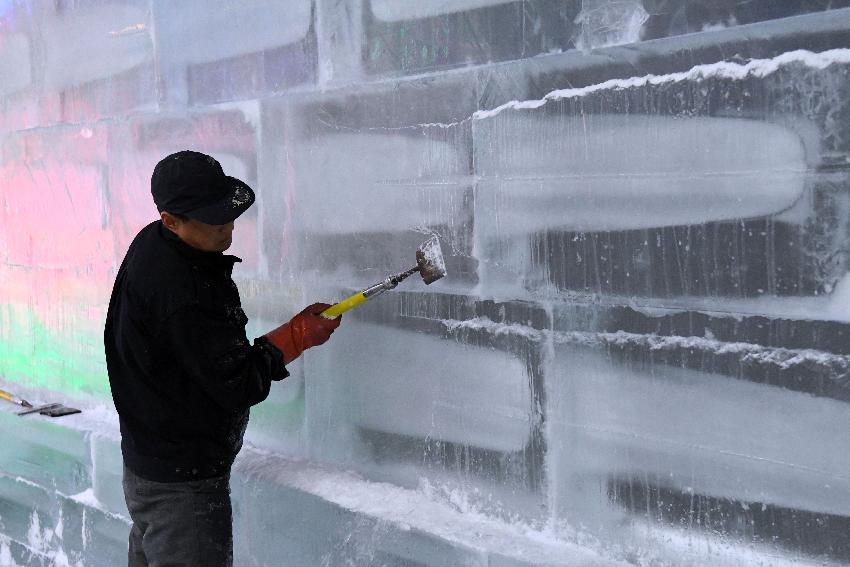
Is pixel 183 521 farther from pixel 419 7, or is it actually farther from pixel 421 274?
pixel 419 7

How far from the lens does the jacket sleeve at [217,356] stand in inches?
78.8

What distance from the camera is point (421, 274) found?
7.41ft

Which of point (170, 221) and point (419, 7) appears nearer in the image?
point (170, 221)

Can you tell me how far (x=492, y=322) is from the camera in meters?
2.25

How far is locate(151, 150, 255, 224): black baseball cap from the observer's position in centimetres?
202

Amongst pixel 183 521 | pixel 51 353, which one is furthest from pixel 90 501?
pixel 183 521

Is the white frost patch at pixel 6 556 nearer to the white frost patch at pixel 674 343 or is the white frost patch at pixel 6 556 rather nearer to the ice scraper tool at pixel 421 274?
the ice scraper tool at pixel 421 274

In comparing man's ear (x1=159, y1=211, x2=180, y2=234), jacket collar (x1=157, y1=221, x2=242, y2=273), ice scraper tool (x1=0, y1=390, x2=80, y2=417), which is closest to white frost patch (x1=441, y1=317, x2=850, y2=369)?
jacket collar (x1=157, y1=221, x2=242, y2=273)

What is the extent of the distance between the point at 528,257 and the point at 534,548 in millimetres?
844

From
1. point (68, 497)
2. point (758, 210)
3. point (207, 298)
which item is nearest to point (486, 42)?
point (758, 210)

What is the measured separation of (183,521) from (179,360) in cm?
53

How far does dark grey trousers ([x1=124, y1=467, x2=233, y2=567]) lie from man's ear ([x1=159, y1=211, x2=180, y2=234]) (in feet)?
2.49

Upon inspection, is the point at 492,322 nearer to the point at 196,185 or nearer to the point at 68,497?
the point at 196,185

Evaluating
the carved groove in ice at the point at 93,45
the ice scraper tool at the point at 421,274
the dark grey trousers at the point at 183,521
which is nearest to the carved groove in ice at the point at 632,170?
the ice scraper tool at the point at 421,274
